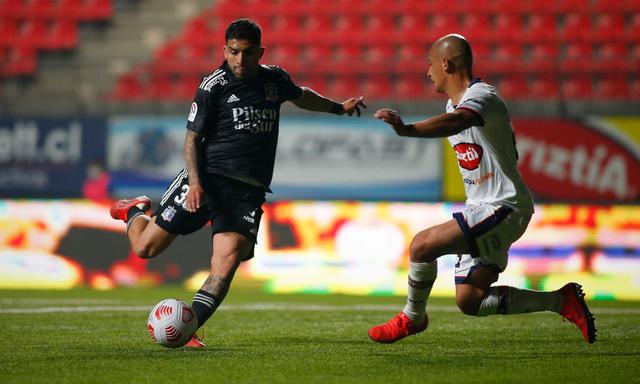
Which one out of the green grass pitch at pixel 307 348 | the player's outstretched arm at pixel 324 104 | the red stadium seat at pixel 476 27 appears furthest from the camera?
the red stadium seat at pixel 476 27

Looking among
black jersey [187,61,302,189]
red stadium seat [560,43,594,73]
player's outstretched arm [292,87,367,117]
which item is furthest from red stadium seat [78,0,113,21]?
black jersey [187,61,302,189]

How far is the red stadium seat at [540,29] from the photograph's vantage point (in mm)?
17234

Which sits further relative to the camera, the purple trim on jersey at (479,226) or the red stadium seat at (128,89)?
the red stadium seat at (128,89)

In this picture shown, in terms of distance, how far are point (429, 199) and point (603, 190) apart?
234cm

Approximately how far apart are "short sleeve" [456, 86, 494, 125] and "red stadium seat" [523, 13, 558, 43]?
11.7 meters

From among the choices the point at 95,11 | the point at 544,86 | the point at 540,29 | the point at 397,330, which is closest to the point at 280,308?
the point at 397,330

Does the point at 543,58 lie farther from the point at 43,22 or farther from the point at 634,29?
the point at 43,22

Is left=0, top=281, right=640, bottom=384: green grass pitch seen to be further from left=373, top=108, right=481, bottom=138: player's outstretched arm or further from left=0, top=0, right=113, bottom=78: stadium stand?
left=0, top=0, right=113, bottom=78: stadium stand

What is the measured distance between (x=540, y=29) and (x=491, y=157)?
12.0m

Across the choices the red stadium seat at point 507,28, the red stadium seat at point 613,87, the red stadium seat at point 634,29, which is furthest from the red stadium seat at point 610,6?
the red stadium seat at point 613,87

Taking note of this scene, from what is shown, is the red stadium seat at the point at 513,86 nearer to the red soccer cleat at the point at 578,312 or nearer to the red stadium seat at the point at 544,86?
the red stadium seat at the point at 544,86

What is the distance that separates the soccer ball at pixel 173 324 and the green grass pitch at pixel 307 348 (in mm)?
105

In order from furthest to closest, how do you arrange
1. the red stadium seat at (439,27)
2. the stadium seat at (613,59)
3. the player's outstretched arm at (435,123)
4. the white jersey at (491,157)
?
the red stadium seat at (439,27) < the stadium seat at (613,59) < the white jersey at (491,157) < the player's outstretched arm at (435,123)

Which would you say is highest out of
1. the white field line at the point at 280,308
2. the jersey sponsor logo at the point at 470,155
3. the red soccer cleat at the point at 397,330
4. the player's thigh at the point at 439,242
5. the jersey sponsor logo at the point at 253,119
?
the jersey sponsor logo at the point at 253,119
